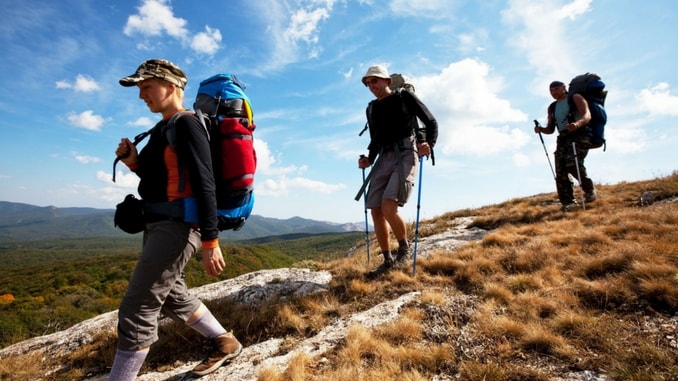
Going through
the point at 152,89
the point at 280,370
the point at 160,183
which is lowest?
the point at 280,370

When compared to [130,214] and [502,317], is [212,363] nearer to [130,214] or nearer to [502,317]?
[130,214]

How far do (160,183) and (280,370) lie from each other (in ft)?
7.08

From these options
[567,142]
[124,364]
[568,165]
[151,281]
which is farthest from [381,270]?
[567,142]

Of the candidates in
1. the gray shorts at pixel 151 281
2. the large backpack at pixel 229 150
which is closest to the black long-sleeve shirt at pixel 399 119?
the large backpack at pixel 229 150

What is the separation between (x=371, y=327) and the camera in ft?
13.0

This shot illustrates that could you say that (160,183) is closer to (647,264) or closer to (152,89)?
(152,89)

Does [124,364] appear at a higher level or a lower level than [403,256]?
lower

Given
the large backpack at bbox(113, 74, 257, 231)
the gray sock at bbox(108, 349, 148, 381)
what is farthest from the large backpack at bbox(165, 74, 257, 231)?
the gray sock at bbox(108, 349, 148, 381)

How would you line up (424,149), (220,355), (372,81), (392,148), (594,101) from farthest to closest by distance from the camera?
1. (594,101)
2. (392,148)
3. (372,81)
4. (424,149)
5. (220,355)

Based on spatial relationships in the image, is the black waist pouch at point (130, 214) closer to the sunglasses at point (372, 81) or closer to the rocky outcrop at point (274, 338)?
the rocky outcrop at point (274, 338)

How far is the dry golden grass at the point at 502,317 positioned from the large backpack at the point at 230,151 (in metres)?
1.62

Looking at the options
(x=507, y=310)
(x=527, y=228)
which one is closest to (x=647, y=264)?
(x=507, y=310)

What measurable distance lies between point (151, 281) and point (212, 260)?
53cm

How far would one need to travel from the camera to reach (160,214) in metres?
2.95
